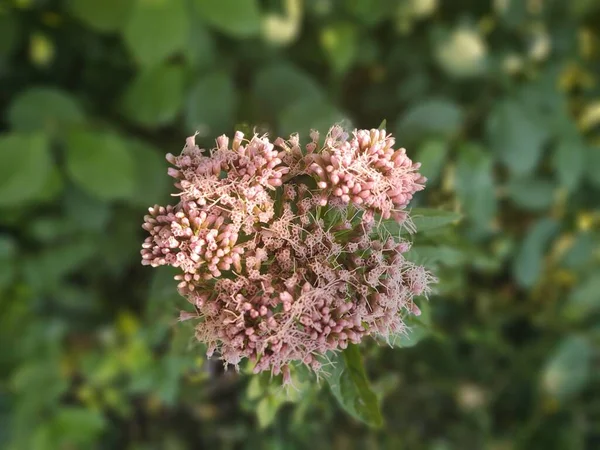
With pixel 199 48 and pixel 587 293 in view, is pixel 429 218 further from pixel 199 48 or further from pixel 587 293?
pixel 587 293

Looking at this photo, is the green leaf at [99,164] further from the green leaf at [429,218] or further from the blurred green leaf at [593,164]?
the blurred green leaf at [593,164]

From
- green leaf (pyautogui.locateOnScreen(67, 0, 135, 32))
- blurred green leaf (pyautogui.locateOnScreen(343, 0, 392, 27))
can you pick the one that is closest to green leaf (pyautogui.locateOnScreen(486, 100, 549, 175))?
blurred green leaf (pyautogui.locateOnScreen(343, 0, 392, 27))

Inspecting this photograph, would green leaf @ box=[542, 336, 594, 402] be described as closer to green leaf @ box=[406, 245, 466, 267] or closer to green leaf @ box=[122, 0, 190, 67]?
green leaf @ box=[406, 245, 466, 267]

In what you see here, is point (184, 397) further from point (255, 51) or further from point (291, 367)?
point (255, 51)

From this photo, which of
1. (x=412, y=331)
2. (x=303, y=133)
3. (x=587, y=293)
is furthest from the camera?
(x=587, y=293)

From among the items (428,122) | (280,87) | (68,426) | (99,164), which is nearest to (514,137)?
(428,122)

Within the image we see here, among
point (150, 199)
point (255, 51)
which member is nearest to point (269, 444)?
point (150, 199)
